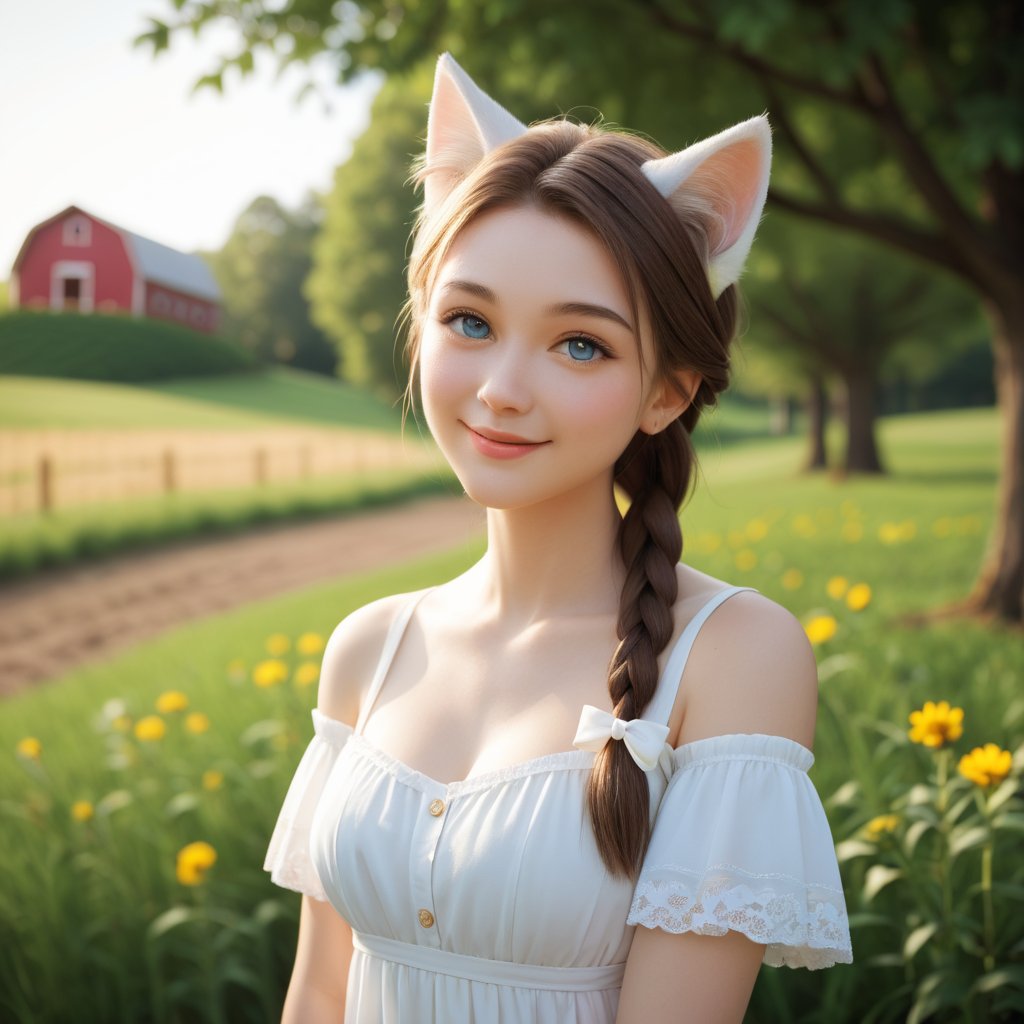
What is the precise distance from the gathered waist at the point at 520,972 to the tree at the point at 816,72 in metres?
2.52

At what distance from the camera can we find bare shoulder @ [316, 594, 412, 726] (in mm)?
1501

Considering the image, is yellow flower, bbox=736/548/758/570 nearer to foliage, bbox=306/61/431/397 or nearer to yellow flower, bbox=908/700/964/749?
foliage, bbox=306/61/431/397

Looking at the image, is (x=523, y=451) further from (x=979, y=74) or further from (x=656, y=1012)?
(x=979, y=74)

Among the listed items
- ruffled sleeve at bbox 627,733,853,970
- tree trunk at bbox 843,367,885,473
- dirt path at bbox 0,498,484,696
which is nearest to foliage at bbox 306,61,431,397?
dirt path at bbox 0,498,484,696

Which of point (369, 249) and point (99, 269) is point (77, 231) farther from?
point (369, 249)

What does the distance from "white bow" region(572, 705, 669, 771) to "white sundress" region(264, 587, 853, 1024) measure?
0.04 metres

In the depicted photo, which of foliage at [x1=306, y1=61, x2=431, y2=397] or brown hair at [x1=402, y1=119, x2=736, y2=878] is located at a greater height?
foliage at [x1=306, y1=61, x2=431, y2=397]

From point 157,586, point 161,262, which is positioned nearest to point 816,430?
point 157,586

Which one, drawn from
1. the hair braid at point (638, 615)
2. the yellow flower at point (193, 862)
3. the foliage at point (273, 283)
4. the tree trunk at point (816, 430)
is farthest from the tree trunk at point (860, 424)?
the hair braid at point (638, 615)

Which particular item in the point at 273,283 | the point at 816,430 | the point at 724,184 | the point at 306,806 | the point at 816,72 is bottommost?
the point at 306,806

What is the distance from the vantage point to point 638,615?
4.23 feet

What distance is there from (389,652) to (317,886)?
1.08 ft

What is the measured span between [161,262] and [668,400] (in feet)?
5.09

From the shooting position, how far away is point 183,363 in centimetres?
323
